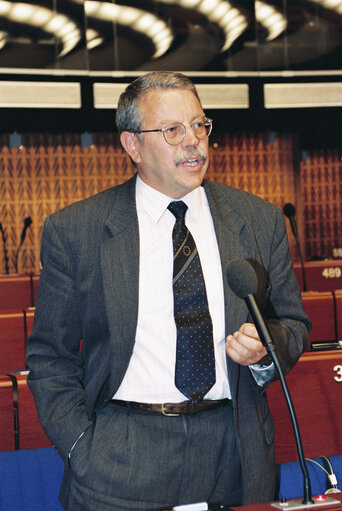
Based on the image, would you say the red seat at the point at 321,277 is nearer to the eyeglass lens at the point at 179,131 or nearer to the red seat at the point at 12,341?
the red seat at the point at 12,341

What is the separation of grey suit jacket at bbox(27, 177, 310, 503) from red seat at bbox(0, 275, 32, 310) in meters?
4.75

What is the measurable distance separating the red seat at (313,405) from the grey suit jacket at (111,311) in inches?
49.2

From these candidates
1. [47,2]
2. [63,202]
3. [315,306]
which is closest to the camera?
[315,306]

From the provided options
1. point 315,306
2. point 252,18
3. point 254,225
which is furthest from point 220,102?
point 254,225

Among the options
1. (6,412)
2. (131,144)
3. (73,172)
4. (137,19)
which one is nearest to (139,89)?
(131,144)

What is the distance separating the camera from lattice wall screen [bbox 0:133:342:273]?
10648mm

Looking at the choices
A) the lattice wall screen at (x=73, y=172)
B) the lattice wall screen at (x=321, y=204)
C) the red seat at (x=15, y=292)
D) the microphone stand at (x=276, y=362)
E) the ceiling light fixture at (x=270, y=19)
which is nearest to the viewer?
the microphone stand at (x=276, y=362)

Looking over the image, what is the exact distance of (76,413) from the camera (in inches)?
66.6

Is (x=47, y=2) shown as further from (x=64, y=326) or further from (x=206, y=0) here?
(x=64, y=326)

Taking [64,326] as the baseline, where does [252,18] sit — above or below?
above

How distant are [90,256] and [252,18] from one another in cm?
878

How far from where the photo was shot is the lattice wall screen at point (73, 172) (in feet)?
34.9

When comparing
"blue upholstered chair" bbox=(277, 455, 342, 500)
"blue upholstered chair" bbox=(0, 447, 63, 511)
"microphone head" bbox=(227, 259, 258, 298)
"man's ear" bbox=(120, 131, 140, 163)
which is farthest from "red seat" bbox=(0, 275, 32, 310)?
"microphone head" bbox=(227, 259, 258, 298)

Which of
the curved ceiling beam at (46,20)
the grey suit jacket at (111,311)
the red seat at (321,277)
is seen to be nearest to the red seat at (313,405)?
the grey suit jacket at (111,311)
